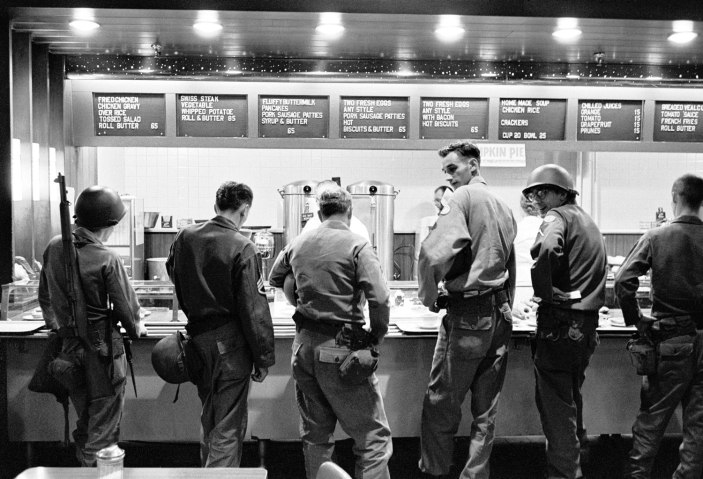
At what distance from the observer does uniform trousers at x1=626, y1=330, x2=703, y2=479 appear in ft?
13.5

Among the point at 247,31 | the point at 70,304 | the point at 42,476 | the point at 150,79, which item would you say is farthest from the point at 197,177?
the point at 42,476

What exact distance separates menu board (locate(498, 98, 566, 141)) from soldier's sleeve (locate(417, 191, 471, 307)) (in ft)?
9.19

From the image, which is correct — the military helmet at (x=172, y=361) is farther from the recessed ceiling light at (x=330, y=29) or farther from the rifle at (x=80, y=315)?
the recessed ceiling light at (x=330, y=29)

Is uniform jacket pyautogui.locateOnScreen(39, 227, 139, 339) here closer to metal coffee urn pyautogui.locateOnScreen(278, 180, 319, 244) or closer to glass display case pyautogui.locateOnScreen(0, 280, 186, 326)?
glass display case pyautogui.locateOnScreen(0, 280, 186, 326)

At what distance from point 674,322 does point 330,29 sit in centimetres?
309

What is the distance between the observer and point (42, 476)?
229cm

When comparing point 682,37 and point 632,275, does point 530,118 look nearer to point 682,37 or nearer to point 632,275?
point 682,37

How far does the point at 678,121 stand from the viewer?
21.8 ft

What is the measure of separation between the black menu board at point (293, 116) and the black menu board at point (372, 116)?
177 millimetres

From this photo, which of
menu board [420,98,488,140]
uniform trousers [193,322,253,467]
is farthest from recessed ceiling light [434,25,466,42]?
uniform trousers [193,322,253,467]

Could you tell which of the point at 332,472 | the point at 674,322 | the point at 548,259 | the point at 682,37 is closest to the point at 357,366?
the point at 548,259

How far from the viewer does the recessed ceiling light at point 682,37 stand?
5199 mm

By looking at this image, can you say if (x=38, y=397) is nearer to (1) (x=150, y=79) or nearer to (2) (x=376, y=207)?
(1) (x=150, y=79)

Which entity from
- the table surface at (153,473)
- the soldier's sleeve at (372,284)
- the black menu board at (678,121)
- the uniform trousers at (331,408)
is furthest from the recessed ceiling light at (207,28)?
the black menu board at (678,121)
